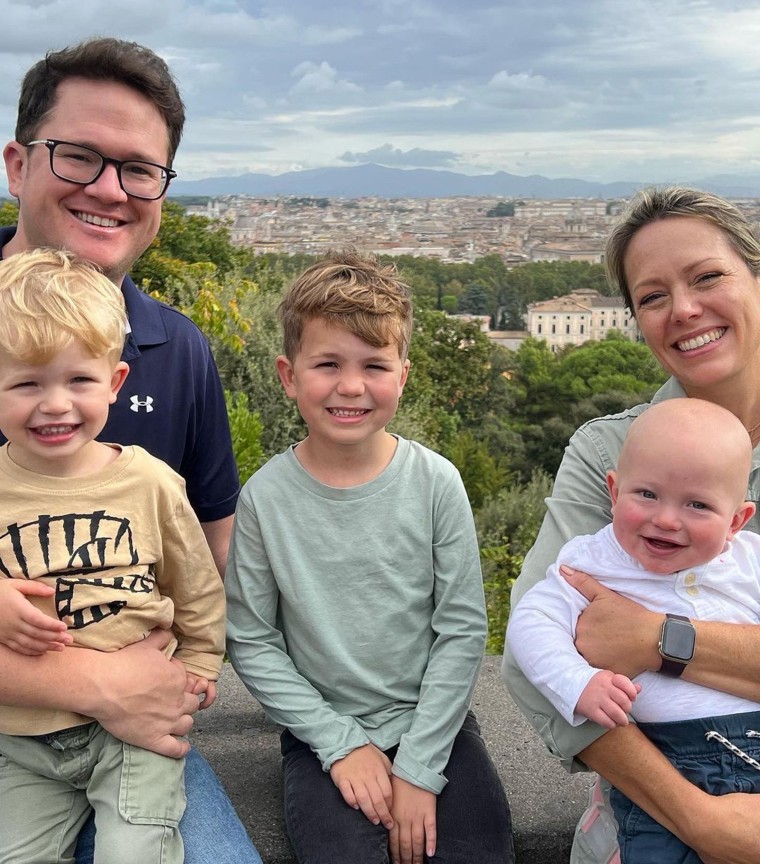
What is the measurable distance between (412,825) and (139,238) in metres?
1.90

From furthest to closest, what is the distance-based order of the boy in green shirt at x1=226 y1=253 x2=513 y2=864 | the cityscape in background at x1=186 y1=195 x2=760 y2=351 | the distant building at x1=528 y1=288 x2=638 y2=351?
the distant building at x1=528 y1=288 x2=638 y2=351, the cityscape in background at x1=186 y1=195 x2=760 y2=351, the boy in green shirt at x1=226 y1=253 x2=513 y2=864

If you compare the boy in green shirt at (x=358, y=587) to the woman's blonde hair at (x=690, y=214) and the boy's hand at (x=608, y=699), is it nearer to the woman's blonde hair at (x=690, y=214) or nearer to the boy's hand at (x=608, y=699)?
the boy's hand at (x=608, y=699)

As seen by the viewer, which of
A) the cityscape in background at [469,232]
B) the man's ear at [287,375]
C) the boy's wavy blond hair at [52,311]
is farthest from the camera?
the cityscape in background at [469,232]

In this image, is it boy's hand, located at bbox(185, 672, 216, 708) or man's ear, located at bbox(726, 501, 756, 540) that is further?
boy's hand, located at bbox(185, 672, 216, 708)

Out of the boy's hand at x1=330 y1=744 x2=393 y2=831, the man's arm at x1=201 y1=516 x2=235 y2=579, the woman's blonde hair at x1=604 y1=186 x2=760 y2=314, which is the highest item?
the woman's blonde hair at x1=604 y1=186 x2=760 y2=314

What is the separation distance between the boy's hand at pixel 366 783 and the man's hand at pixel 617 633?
0.65 m

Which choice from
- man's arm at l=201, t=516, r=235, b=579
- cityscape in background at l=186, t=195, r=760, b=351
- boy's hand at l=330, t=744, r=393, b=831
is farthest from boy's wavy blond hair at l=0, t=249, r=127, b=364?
cityscape in background at l=186, t=195, r=760, b=351

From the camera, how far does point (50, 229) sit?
2863mm

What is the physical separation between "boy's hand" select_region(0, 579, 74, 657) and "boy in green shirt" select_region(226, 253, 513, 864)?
0.57 meters

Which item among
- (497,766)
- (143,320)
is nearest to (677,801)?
(497,766)

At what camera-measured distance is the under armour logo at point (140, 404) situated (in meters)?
2.90

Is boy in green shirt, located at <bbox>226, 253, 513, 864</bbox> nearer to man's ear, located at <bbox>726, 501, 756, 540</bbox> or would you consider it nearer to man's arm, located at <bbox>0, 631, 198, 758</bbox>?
man's arm, located at <bbox>0, 631, 198, 758</bbox>

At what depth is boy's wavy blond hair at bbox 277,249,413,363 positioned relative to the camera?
262cm

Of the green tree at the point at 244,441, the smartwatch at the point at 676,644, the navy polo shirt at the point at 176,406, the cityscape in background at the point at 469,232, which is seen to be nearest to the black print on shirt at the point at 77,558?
the navy polo shirt at the point at 176,406
